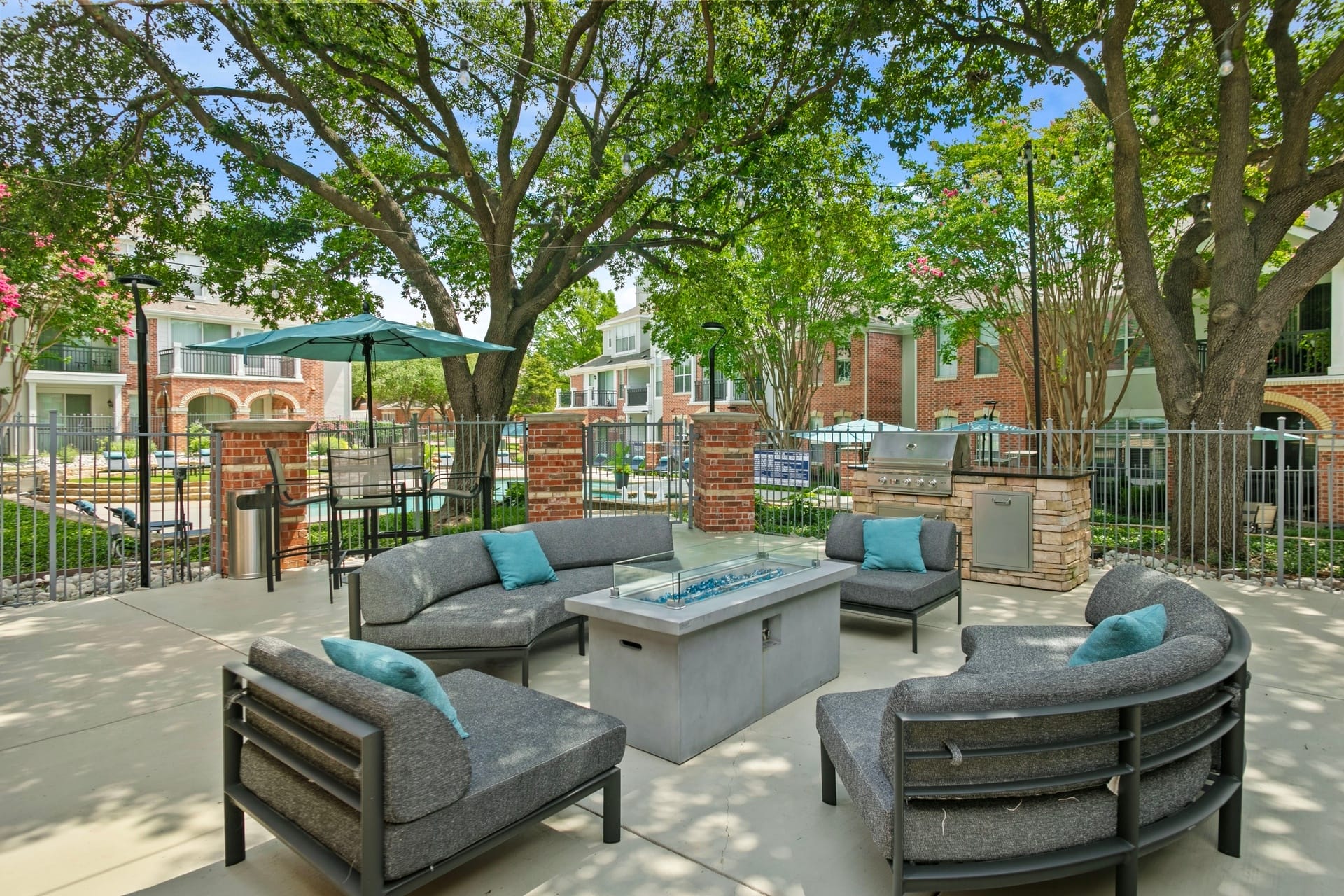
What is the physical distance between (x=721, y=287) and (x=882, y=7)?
556 centimetres

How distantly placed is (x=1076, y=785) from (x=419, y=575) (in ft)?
12.0

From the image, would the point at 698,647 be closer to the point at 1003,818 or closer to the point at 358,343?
the point at 1003,818

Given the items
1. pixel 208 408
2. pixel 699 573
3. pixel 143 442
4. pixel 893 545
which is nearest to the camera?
pixel 699 573

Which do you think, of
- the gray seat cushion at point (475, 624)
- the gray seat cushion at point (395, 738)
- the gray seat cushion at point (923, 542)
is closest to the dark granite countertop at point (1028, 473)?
the gray seat cushion at point (923, 542)

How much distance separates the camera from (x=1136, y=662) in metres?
2.25


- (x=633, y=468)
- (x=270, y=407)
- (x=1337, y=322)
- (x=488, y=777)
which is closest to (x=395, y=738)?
(x=488, y=777)

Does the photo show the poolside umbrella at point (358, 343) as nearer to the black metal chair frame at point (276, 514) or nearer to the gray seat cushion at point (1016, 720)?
the black metal chair frame at point (276, 514)

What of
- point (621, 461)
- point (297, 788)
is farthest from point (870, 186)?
point (297, 788)

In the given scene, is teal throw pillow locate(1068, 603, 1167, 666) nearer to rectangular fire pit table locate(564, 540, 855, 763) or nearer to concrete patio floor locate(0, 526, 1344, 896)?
concrete patio floor locate(0, 526, 1344, 896)

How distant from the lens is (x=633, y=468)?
1326 cm

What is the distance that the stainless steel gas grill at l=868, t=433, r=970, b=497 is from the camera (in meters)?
7.61

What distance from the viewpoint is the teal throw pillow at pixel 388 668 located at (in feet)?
7.83

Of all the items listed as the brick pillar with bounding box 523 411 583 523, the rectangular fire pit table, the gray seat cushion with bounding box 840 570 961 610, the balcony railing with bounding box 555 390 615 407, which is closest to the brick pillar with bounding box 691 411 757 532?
the brick pillar with bounding box 523 411 583 523

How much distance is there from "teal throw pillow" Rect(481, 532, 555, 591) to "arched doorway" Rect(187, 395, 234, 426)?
28.1 meters
